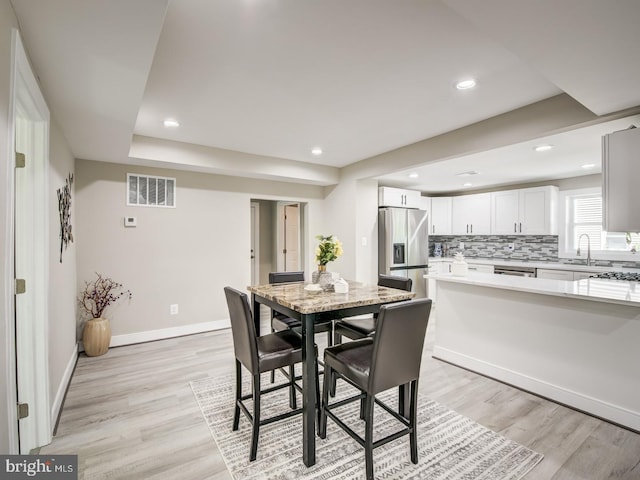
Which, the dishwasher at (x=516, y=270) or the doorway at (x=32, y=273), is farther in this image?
the dishwasher at (x=516, y=270)

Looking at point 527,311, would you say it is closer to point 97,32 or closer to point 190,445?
point 190,445

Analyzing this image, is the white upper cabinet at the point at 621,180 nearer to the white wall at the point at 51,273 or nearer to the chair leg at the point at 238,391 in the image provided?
the chair leg at the point at 238,391

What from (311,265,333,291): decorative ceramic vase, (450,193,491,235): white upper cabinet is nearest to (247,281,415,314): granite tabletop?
(311,265,333,291): decorative ceramic vase

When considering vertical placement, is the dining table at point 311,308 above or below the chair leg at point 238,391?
above

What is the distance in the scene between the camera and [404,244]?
5262mm

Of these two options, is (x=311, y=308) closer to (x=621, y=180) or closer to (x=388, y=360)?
(x=388, y=360)

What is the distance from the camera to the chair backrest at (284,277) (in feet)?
10.2

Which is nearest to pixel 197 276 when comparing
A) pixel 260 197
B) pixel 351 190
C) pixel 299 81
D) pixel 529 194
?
pixel 260 197

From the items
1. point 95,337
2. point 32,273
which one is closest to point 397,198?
point 95,337

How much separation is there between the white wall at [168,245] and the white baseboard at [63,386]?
1.87 ft

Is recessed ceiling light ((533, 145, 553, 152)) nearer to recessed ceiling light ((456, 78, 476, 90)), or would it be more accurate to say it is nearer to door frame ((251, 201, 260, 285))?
recessed ceiling light ((456, 78, 476, 90))

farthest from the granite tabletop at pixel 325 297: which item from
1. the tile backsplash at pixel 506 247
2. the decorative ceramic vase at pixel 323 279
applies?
the tile backsplash at pixel 506 247

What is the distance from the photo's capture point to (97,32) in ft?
4.51

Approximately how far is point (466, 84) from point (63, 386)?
3.95 m
